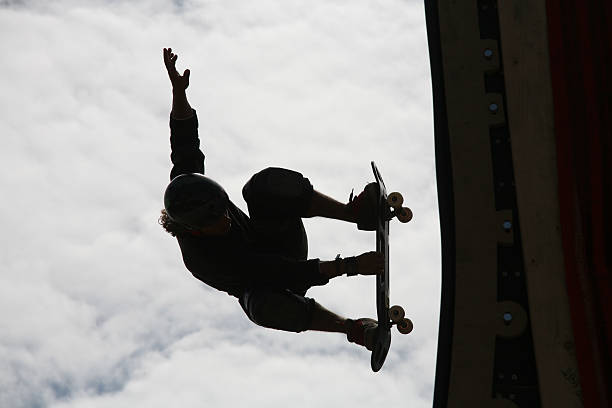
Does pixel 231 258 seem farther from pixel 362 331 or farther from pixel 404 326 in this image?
pixel 404 326

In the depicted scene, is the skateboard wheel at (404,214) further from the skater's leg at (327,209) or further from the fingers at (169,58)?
the fingers at (169,58)

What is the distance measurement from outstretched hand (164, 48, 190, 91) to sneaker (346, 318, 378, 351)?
102 inches

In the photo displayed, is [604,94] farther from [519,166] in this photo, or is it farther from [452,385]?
[452,385]

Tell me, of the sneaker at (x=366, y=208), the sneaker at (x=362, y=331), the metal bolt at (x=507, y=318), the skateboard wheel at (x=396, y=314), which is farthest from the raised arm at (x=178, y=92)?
the metal bolt at (x=507, y=318)

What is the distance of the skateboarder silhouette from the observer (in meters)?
7.34

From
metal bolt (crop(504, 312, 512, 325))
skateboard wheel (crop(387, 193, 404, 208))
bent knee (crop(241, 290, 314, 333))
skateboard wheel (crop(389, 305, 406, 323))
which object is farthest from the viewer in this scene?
bent knee (crop(241, 290, 314, 333))

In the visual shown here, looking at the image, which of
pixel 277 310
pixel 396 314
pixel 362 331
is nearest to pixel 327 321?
pixel 362 331

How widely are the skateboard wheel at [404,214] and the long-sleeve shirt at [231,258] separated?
2.55 ft

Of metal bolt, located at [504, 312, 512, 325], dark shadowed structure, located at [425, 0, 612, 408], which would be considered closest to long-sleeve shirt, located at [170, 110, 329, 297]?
dark shadowed structure, located at [425, 0, 612, 408]

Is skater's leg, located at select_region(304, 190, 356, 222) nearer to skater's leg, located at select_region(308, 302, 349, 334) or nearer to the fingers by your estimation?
skater's leg, located at select_region(308, 302, 349, 334)

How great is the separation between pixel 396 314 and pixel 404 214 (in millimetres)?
924

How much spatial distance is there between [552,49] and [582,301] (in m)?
1.81

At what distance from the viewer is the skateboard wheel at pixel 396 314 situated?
22.3ft

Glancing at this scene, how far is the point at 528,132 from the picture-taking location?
627 centimetres
